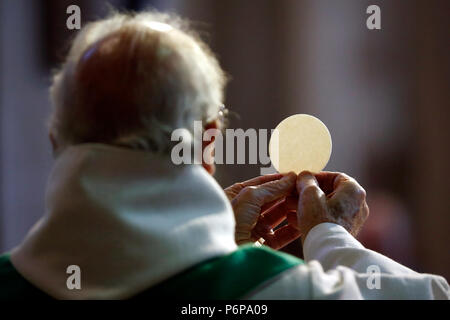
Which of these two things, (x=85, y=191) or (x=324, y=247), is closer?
(x=85, y=191)

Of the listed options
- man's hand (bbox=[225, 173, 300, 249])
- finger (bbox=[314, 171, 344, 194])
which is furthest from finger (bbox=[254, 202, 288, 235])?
finger (bbox=[314, 171, 344, 194])

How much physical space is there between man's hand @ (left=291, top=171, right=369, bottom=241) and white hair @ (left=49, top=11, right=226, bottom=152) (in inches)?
15.0

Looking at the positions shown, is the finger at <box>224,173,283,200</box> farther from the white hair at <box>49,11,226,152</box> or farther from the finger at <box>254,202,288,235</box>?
the white hair at <box>49,11,226,152</box>

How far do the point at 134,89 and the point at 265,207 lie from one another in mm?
609

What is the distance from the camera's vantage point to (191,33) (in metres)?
0.87

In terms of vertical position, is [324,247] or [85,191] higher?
[85,191]

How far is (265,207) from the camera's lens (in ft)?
4.10

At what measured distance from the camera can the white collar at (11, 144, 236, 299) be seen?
0.69 meters

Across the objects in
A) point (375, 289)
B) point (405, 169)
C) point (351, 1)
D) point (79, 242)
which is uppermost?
point (351, 1)

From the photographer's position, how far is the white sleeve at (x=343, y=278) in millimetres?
708

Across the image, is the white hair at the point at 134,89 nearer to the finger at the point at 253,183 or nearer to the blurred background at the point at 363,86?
the finger at the point at 253,183
